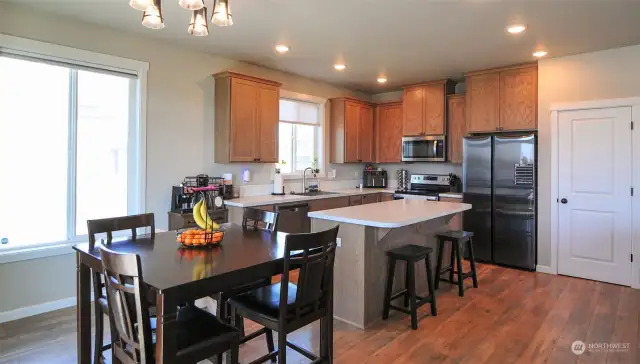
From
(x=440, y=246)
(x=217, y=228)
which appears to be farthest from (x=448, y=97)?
(x=217, y=228)

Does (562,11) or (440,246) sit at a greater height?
(562,11)

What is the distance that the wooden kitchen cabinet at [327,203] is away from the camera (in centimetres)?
503

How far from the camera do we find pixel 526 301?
11.9 feet

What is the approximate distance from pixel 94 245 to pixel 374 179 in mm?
5101

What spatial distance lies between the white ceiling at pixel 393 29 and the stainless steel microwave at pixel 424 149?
118cm

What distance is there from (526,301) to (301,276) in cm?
272

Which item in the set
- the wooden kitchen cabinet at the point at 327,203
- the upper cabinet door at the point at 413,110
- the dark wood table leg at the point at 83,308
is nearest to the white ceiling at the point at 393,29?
the upper cabinet door at the point at 413,110

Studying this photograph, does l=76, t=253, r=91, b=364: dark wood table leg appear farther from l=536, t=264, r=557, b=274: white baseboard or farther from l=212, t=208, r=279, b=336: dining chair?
l=536, t=264, r=557, b=274: white baseboard

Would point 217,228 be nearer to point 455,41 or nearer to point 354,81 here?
point 455,41

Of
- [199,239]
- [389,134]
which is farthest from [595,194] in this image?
[199,239]

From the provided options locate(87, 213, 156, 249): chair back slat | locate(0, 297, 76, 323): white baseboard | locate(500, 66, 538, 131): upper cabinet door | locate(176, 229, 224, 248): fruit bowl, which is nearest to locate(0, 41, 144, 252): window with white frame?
locate(0, 297, 76, 323): white baseboard

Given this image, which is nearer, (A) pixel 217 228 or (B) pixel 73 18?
(A) pixel 217 228

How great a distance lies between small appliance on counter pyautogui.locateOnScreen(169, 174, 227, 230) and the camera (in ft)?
13.1

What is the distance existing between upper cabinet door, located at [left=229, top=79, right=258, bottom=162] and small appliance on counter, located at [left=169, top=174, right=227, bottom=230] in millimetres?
446
